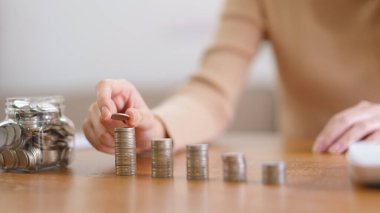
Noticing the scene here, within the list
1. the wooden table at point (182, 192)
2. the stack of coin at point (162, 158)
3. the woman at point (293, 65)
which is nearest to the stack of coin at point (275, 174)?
the wooden table at point (182, 192)

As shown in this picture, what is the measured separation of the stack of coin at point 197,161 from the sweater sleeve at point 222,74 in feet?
1.64

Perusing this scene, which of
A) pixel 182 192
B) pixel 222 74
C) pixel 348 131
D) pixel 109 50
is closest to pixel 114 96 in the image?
pixel 182 192

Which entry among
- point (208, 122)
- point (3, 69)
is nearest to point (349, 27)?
point (208, 122)

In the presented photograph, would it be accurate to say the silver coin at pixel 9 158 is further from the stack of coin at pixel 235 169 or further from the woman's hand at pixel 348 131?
the woman's hand at pixel 348 131

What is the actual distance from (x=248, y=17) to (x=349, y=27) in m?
0.27

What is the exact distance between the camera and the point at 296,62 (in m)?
1.45

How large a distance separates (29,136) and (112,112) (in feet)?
0.36

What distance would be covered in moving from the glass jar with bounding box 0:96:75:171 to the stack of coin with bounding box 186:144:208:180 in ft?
0.69

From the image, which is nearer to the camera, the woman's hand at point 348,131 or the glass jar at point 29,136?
the glass jar at point 29,136

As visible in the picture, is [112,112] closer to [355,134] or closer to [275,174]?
[275,174]

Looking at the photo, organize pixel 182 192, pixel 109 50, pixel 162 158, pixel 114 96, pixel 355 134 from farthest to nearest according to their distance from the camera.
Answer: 1. pixel 109 50
2. pixel 355 134
3. pixel 114 96
4. pixel 162 158
5. pixel 182 192

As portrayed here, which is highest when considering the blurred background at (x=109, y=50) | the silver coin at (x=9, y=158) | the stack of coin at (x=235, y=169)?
the blurred background at (x=109, y=50)

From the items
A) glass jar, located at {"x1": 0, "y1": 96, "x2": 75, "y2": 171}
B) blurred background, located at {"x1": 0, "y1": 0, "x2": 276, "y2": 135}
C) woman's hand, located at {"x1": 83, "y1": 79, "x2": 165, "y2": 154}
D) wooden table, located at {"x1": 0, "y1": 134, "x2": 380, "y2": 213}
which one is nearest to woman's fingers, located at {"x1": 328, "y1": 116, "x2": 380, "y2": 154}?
wooden table, located at {"x1": 0, "y1": 134, "x2": 380, "y2": 213}

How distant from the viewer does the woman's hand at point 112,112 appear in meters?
0.80
